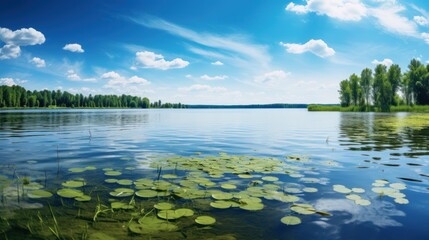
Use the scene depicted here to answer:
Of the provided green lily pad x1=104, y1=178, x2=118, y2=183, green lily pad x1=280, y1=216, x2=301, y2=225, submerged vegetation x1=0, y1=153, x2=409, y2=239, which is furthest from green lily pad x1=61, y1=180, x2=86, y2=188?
green lily pad x1=280, y1=216, x2=301, y2=225

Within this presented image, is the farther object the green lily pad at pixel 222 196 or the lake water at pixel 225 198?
the green lily pad at pixel 222 196

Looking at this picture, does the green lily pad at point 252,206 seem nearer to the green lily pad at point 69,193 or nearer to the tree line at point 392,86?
the green lily pad at point 69,193

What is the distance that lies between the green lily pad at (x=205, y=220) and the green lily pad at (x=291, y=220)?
4.24 ft

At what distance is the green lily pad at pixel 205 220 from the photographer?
498 cm

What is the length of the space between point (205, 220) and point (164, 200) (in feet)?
4.96

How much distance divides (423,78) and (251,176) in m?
115

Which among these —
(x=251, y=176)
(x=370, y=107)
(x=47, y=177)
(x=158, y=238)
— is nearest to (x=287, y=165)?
(x=251, y=176)

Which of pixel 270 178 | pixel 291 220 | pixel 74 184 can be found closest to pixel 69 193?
pixel 74 184

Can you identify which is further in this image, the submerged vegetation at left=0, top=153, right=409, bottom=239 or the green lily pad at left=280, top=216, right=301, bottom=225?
the green lily pad at left=280, top=216, right=301, bottom=225

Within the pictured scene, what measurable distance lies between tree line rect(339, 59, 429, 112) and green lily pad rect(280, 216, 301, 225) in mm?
110293

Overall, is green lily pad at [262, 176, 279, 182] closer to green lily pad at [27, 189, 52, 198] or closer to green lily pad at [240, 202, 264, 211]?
green lily pad at [240, 202, 264, 211]

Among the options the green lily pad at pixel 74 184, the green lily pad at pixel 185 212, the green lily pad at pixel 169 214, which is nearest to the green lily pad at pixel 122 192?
the green lily pad at pixel 74 184

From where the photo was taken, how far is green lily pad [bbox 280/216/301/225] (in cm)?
514

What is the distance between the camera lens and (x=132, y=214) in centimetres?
536
